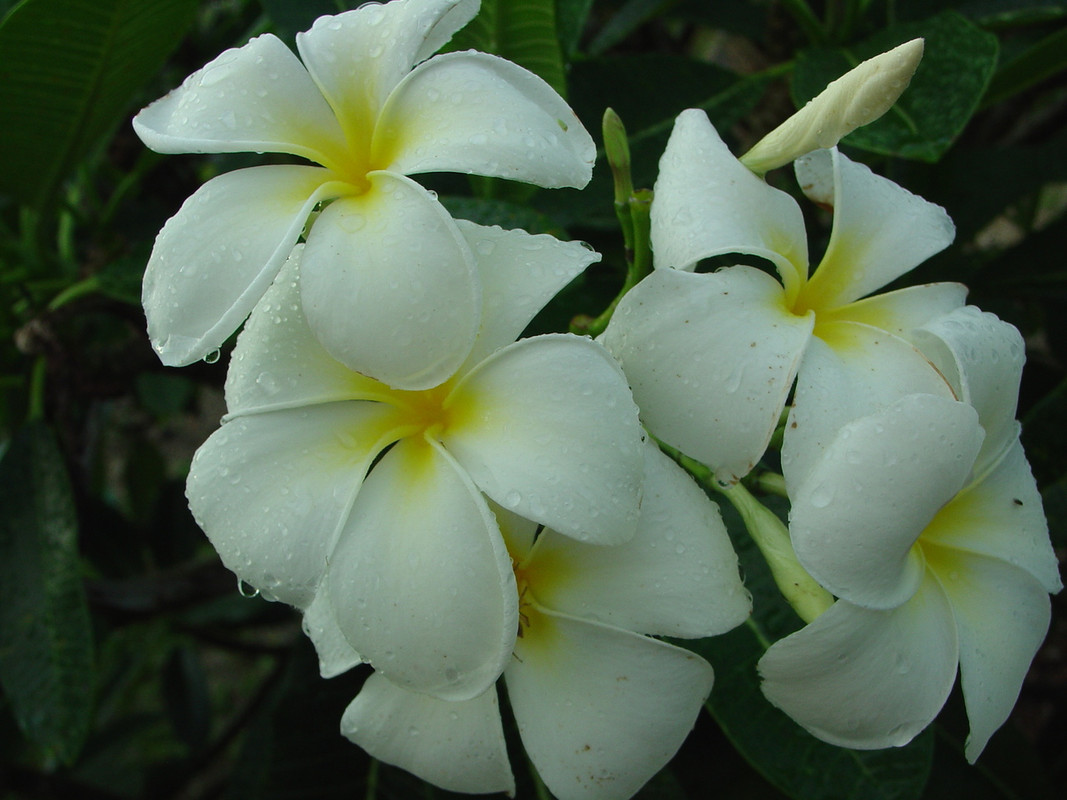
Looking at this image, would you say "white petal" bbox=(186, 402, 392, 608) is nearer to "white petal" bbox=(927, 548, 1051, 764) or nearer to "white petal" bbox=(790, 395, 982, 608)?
"white petal" bbox=(790, 395, 982, 608)

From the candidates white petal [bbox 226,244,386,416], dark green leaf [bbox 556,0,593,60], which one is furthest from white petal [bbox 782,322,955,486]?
dark green leaf [bbox 556,0,593,60]

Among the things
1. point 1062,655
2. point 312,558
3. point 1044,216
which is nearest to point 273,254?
point 312,558

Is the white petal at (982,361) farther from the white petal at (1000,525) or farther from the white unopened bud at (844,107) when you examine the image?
the white unopened bud at (844,107)

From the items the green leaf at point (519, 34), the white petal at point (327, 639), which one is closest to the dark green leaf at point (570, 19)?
the green leaf at point (519, 34)

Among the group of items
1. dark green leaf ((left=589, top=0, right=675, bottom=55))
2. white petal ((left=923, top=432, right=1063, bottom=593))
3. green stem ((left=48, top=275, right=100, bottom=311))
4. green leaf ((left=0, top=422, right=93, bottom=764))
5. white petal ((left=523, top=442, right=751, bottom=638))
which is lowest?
green leaf ((left=0, top=422, right=93, bottom=764))

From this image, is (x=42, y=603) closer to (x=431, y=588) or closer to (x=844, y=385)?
(x=431, y=588)

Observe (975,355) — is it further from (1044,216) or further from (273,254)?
(1044,216)

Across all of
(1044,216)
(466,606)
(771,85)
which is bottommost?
(1044,216)
